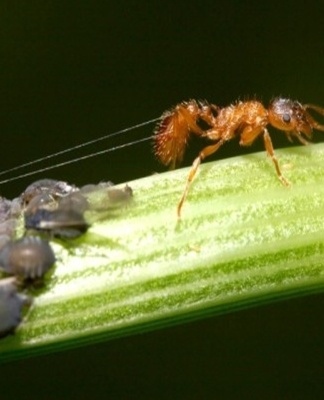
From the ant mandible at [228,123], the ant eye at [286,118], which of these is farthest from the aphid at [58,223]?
the ant eye at [286,118]

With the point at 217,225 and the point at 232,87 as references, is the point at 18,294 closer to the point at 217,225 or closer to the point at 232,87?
the point at 217,225

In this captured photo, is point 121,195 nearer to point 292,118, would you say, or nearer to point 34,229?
point 34,229

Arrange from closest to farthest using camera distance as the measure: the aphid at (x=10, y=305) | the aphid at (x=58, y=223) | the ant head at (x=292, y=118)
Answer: the aphid at (x=10, y=305), the aphid at (x=58, y=223), the ant head at (x=292, y=118)

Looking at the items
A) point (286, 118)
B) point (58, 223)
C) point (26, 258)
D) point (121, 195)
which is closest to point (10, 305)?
point (26, 258)

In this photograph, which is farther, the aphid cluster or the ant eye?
the ant eye

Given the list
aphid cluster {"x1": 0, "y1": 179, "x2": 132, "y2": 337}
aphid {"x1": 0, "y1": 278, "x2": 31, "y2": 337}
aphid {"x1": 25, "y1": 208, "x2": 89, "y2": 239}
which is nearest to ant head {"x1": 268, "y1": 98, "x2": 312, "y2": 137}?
aphid cluster {"x1": 0, "y1": 179, "x2": 132, "y2": 337}

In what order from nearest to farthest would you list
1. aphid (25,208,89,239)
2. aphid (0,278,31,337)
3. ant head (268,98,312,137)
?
aphid (0,278,31,337)
aphid (25,208,89,239)
ant head (268,98,312,137)

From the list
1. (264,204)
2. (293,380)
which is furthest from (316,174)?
(293,380)

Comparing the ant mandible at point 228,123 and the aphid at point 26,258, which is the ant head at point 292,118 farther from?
the aphid at point 26,258

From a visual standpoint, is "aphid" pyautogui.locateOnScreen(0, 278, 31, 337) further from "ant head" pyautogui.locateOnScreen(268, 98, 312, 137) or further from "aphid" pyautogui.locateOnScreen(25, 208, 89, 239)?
"ant head" pyautogui.locateOnScreen(268, 98, 312, 137)
